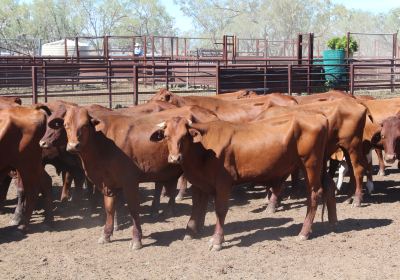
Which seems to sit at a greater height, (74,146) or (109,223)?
(74,146)

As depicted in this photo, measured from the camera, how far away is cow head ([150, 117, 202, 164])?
18.9 feet

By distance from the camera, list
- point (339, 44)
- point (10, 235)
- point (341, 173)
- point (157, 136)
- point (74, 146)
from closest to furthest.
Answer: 1. point (74, 146)
2. point (157, 136)
3. point (10, 235)
4. point (341, 173)
5. point (339, 44)

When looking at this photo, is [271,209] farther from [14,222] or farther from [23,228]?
[14,222]

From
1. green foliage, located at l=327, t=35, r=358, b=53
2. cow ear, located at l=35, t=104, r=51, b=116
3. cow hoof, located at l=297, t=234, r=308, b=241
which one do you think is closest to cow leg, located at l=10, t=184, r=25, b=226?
cow ear, located at l=35, t=104, r=51, b=116

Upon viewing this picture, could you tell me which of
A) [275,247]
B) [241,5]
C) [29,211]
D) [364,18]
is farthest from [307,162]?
[364,18]

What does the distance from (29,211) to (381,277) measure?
3928 millimetres

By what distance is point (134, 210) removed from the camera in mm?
6289

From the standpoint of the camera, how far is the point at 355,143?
7.99 metres

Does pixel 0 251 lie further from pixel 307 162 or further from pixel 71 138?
pixel 307 162

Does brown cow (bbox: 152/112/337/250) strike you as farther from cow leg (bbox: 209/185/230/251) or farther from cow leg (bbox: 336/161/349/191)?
cow leg (bbox: 336/161/349/191)

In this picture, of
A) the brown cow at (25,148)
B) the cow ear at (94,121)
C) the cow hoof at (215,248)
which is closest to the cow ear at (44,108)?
the brown cow at (25,148)

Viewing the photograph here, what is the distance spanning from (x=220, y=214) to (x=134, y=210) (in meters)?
0.90

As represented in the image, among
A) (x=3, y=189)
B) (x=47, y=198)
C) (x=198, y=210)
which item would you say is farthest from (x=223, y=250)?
(x=3, y=189)

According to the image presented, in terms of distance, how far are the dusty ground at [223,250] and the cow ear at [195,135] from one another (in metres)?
1.12
